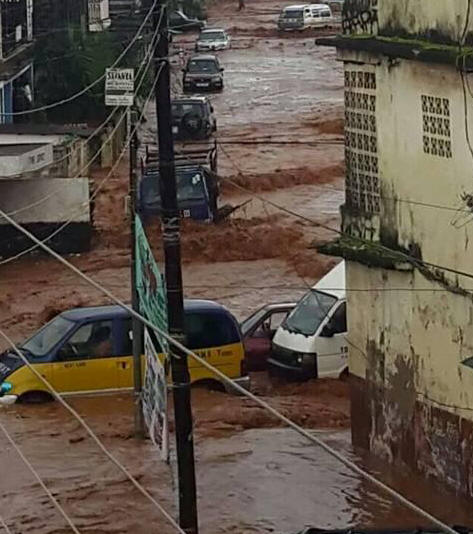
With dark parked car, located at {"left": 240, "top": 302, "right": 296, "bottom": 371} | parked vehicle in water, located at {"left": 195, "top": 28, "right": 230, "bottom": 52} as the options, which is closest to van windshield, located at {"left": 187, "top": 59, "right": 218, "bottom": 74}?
parked vehicle in water, located at {"left": 195, "top": 28, "right": 230, "bottom": 52}

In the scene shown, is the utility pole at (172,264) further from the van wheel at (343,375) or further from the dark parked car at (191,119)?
the dark parked car at (191,119)

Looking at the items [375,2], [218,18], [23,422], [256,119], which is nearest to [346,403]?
[23,422]

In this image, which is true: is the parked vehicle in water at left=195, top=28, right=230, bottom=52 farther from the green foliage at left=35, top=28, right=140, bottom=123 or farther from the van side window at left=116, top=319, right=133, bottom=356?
the van side window at left=116, top=319, right=133, bottom=356

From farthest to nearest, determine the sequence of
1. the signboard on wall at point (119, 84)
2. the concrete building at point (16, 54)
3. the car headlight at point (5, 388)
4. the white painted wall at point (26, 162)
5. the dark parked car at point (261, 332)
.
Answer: the concrete building at point (16, 54), the white painted wall at point (26, 162), the dark parked car at point (261, 332), the car headlight at point (5, 388), the signboard on wall at point (119, 84)

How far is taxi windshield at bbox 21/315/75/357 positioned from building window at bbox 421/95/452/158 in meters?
6.33

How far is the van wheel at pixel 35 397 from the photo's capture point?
20.0m

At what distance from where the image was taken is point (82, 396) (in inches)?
789

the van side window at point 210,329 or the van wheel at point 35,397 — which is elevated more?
the van side window at point 210,329

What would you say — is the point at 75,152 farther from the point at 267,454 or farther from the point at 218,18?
the point at 218,18

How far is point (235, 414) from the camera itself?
65.8ft

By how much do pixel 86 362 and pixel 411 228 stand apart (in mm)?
5655

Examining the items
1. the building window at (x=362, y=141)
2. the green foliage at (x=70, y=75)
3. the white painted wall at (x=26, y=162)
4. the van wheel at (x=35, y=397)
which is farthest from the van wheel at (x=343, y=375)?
the green foliage at (x=70, y=75)

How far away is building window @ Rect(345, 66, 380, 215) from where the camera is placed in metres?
16.6

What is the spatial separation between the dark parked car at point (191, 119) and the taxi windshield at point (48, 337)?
26.5 meters
